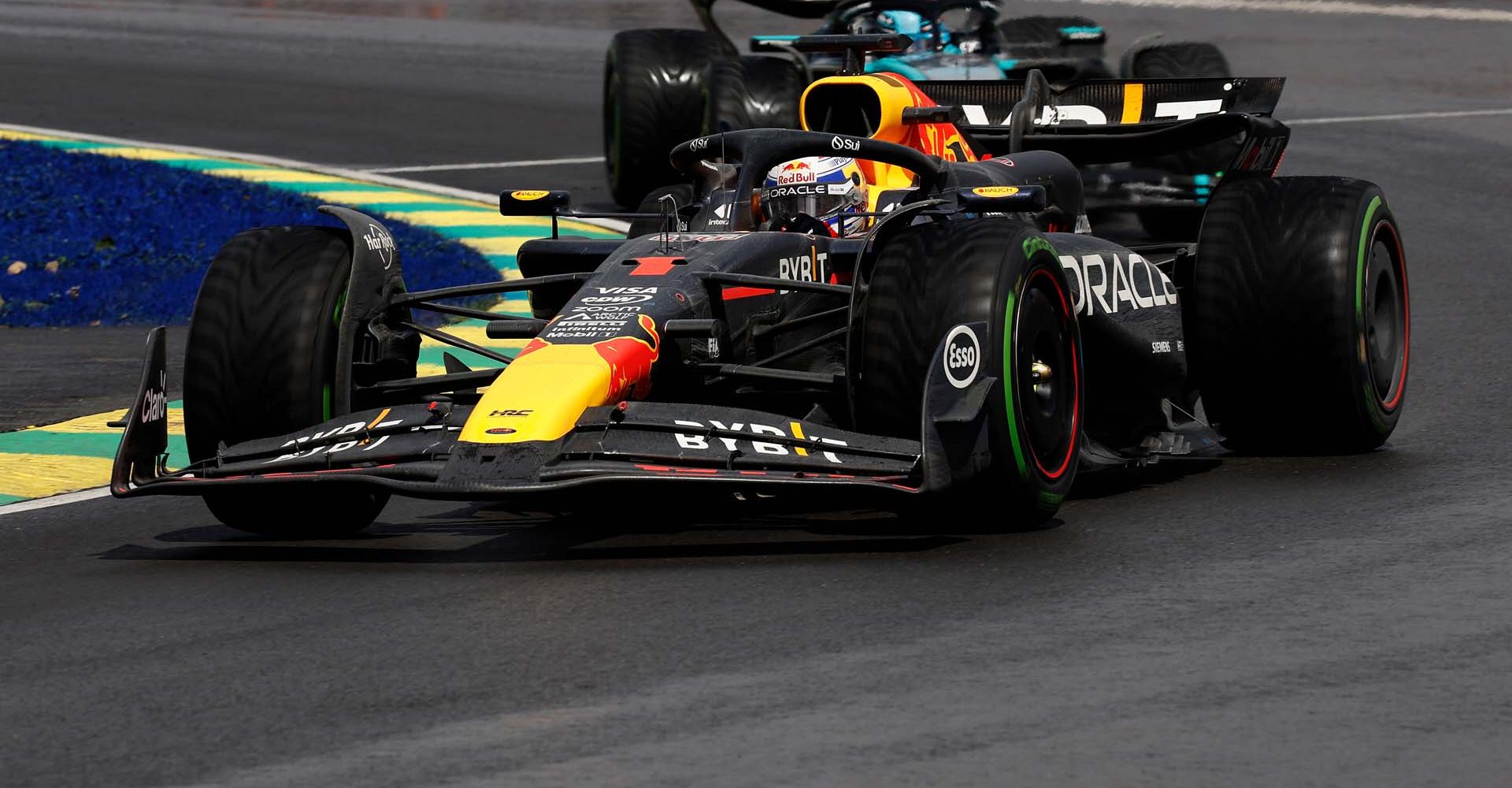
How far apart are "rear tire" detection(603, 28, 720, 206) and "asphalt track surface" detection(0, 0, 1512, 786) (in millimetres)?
7508

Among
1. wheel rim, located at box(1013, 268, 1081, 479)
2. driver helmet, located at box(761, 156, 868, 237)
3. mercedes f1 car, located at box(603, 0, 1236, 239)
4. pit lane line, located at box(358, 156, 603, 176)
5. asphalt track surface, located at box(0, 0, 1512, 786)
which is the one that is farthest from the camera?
pit lane line, located at box(358, 156, 603, 176)

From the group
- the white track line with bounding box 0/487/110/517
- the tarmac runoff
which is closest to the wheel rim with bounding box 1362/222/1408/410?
the tarmac runoff

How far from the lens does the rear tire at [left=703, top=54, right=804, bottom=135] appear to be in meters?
15.0

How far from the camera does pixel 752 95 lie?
49.4ft

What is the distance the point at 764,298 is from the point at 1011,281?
3.60 ft

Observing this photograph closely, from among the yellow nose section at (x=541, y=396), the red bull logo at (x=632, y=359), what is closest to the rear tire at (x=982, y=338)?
the red bull logo at (x=632, y=359)

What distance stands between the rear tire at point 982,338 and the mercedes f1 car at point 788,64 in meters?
4.83

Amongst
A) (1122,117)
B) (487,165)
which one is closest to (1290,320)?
(1122,117)

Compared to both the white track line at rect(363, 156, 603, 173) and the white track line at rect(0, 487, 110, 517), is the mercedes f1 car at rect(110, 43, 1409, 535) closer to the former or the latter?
the white track line at rect(0, 487, 110, 517)

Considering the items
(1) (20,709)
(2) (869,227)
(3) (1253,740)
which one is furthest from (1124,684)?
(2) (869,227)

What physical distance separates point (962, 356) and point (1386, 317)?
2810 mm

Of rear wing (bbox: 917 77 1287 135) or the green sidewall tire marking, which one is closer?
the green sidewall tire marking

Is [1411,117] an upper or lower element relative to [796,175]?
lower

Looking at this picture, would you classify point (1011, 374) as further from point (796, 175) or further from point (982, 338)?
point (796, 175)
